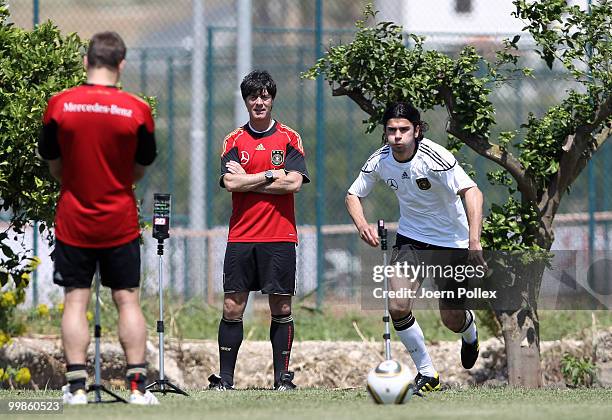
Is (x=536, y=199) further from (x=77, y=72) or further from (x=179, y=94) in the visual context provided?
(x=179, y=94)

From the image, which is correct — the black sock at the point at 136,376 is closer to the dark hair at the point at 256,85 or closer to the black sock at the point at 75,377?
the black sock at the point at 75,377

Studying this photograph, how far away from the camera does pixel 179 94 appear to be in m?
15.5

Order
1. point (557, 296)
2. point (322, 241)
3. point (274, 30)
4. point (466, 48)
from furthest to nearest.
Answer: point (274, 30), point (322, 241), point (557, 296), point (466, 48)

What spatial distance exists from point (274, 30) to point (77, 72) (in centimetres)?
504

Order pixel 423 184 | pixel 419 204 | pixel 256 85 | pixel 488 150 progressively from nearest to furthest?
1. pixel 256 85
2. pixel 423 184
3. pixel 419 204
4. pixel 488 150

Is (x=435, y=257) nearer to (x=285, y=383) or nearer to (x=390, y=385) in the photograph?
(x=285, y=383)

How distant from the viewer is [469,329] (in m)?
10.1

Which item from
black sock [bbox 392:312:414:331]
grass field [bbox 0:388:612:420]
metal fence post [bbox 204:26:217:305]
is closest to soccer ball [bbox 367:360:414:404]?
grass field [bbox 0:388:612:420]

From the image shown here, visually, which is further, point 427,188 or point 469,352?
point 469,352

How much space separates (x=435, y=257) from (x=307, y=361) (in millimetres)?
2600

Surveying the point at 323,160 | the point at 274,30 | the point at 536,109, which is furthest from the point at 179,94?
the point at 536,109

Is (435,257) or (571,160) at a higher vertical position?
(571,160)

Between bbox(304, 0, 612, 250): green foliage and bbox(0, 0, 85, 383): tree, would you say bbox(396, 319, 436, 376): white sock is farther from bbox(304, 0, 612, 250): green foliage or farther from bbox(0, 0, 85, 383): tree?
bbox(0, 0, 85, 383): tree

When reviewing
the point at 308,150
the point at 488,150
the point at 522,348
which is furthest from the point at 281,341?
the point at 308,150
